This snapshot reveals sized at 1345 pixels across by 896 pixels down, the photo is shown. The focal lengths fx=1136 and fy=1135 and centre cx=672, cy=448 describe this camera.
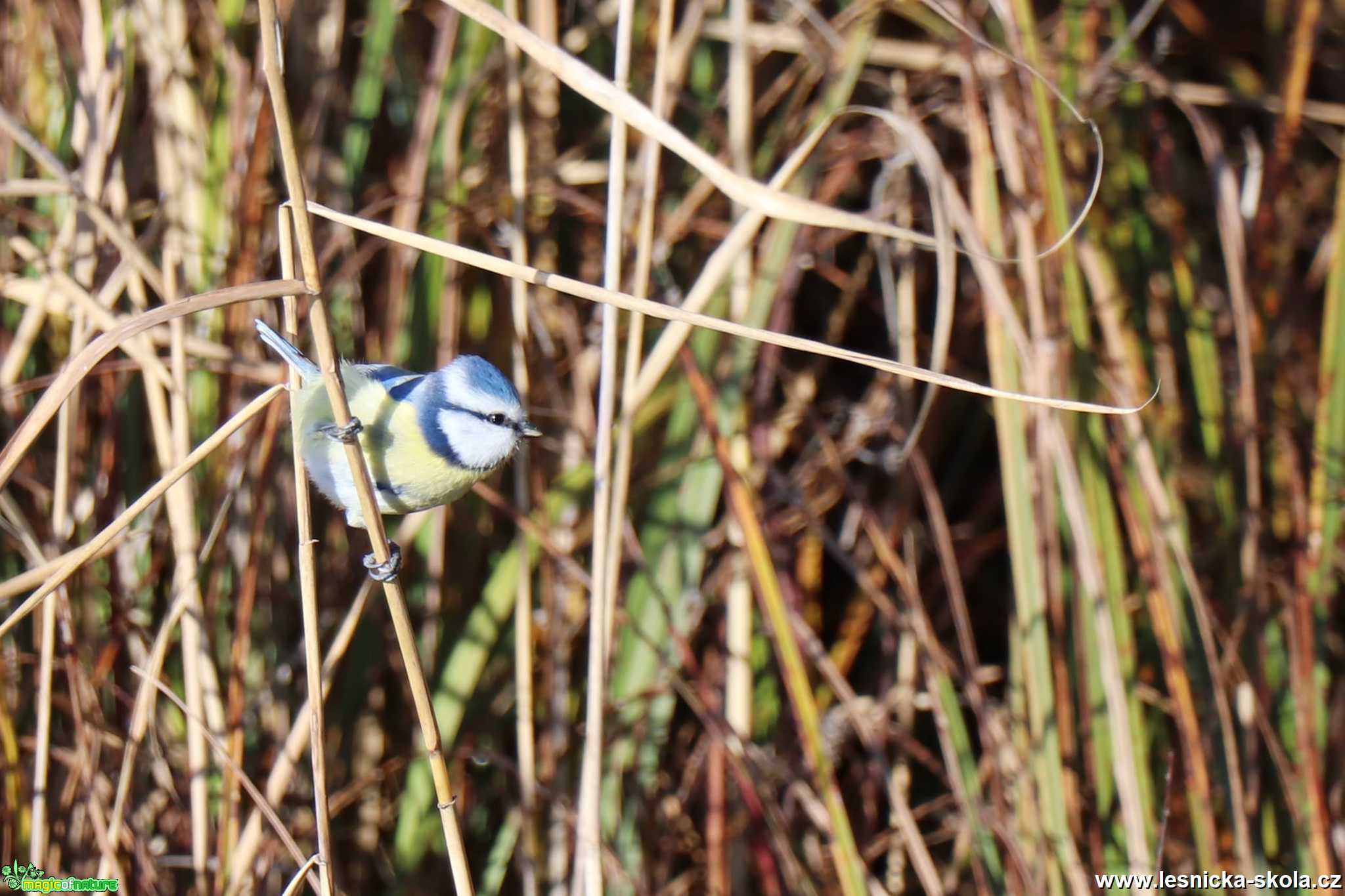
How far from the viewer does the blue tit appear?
1.35m

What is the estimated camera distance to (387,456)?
139 centimetres

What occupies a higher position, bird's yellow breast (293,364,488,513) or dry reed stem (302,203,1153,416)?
dry reed stem (302,203,1153,416)

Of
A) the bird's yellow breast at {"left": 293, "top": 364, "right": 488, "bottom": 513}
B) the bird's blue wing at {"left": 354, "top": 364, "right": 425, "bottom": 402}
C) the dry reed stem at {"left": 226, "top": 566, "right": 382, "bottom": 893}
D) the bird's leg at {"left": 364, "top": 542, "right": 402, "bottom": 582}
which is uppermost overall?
the bird's blue wing at {"left": 354, "top": 364, "right": 425, "bottom": 402}

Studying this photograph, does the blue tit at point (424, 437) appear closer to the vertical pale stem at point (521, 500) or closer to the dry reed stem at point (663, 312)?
the vertical pale stem at point (521, 500)

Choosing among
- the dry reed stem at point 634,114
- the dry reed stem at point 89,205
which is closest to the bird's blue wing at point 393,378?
the dry reed stem at point 89,205

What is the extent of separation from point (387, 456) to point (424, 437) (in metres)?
0.05

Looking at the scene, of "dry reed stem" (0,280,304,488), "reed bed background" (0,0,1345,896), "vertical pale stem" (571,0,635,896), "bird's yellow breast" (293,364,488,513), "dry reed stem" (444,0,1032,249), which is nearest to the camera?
"dry reed stem" (0,280,304,488)

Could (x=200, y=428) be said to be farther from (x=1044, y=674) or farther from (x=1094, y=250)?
(x=1094, y=250)

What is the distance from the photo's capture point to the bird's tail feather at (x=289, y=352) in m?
1.29

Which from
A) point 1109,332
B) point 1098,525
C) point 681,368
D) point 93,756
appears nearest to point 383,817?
point 93,756

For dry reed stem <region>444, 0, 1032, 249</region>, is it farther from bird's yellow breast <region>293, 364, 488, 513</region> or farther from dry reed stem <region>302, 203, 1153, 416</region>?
bird's yellow breast <region>293, 364, 488, 513</region>

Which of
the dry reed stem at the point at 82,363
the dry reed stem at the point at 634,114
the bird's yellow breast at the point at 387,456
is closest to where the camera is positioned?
the dry reed stem at the point at 82,363

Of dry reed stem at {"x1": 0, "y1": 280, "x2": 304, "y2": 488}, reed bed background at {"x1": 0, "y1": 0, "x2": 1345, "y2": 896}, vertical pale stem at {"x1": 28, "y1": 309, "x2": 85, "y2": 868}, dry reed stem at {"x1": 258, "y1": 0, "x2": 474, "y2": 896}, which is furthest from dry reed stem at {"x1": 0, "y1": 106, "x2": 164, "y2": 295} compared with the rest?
dry reed stem at {"x1": 0, "y1": 280, "x2": 304, "y2": 488}

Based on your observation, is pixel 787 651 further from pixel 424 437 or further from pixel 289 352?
pixel 289 352
